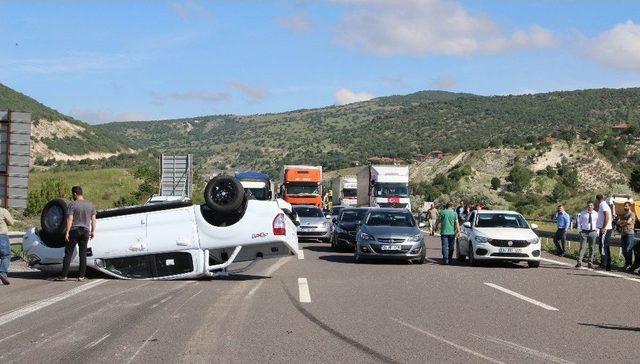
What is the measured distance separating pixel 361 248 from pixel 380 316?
31.6ft

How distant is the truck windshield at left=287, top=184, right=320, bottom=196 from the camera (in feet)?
150

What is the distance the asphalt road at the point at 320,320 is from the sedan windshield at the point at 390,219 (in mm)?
4789

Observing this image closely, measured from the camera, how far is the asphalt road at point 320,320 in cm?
810

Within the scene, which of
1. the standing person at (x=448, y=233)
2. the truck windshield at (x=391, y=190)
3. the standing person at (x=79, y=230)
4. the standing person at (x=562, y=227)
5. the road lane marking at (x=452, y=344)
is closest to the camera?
the road lane marking at (x=452, y=344)

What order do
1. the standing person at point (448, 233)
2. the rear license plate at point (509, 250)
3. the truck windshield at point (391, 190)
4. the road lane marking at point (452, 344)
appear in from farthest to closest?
1. the truck windshield at point (391, 190)
2. the standing person at point (448, 233)
3. the rear license plate at point (509, 250)
4. the road lane marking at point (452, 344)

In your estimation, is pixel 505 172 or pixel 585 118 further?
pixel 585 118

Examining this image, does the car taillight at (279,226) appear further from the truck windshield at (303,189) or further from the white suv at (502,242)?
the truck windshield at (303,189)

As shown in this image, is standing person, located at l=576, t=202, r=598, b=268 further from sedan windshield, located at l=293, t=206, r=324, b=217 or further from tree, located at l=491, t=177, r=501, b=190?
tree, located at l=491, t=177, r=501, b=190

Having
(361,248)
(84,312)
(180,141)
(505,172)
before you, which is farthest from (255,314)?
(180,141)

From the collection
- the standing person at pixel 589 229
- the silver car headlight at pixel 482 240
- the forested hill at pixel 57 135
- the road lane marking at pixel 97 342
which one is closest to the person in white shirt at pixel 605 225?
the standing person at pixel 589 229

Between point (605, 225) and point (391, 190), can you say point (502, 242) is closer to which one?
point (605, 225)

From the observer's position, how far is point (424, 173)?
11381cm

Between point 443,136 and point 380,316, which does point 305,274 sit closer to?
point 380,316

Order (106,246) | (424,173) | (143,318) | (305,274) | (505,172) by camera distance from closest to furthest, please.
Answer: (143,318)
(106,246)
(305,274)
(505,172)
(424,173)
